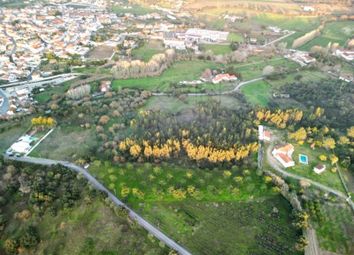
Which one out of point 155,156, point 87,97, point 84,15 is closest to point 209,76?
point 87,97

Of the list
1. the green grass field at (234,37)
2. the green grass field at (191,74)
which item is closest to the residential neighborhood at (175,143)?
the green grass field at (191,74)

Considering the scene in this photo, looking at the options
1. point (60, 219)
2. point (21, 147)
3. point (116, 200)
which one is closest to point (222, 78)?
point (116, 200)

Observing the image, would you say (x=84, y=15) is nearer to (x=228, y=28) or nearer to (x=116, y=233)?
(x=228, y=28)

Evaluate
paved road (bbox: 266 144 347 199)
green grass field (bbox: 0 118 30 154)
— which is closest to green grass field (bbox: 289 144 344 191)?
paved road (bbox: 266 144 347 199)

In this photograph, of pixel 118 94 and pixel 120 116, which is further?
pixel 118 94

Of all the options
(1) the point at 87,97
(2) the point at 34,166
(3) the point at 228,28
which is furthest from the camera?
(3) the point at 228,28

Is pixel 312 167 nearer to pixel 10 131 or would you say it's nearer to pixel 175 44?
pixel 10 131
